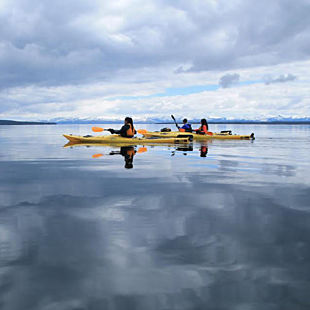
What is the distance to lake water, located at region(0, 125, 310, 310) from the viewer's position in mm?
4090

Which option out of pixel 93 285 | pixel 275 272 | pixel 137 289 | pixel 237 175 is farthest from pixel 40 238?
pixel 237 175

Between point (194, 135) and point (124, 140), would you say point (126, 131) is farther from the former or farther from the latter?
point (194, 135)

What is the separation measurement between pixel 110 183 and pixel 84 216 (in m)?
4.17

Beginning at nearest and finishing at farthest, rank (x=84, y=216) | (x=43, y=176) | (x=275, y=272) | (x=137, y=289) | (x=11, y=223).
Answer: (x=137, y=289) → (x=275, y=272) → (x=11, y=223) → (x=84, y=216) → (x=43, y=176)

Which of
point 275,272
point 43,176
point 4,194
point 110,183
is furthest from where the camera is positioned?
point 43,176

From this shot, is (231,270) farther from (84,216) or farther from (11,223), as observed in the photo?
(11,223)

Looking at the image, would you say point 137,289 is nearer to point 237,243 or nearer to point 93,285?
point 93,285

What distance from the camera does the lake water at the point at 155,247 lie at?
4090 millimetres

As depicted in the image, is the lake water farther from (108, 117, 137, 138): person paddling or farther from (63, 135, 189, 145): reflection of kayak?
(63, 135, 189, 145): reflection of kayak

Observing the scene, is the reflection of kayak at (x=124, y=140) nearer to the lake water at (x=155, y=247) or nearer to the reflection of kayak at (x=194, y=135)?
the reflection of kayak at (x=194, y=135)

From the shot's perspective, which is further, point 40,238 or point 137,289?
point 40,238

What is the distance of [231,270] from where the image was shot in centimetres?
475

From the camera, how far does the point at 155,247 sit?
5.61 m

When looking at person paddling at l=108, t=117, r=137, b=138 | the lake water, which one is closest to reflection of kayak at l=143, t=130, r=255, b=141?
person paddling at l=108, t=117, r=137, b=138
